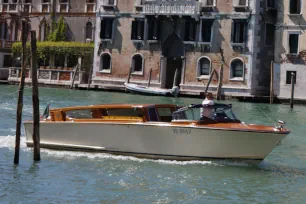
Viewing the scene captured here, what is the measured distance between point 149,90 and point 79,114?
21.7 m

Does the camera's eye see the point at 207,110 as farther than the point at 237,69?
No

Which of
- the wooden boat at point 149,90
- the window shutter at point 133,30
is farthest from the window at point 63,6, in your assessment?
the wooden boat at point 149,90

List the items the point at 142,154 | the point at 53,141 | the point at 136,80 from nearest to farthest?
the point at 142,154 < the point at 53,141 < the point at 136,80

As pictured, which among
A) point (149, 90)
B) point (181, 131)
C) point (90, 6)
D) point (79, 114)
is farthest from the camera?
point (90, 6)

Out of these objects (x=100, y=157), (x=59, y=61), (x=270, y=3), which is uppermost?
(x=270, y=3)

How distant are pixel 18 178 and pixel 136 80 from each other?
27700 millimetres

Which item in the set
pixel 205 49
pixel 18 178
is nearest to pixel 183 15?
pixel 205 49

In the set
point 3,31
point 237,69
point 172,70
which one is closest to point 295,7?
point 237,69

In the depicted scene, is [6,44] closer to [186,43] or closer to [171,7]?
[171,7]

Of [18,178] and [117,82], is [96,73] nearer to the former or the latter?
[117,82]

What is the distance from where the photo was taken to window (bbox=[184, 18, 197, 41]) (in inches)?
1538

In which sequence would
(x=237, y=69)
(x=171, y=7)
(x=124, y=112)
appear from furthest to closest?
(x=171, y=7) → (x=237, y=69) → (x=124, y=112)

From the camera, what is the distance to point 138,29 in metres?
40.6

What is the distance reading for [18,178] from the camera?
13.2 metres
